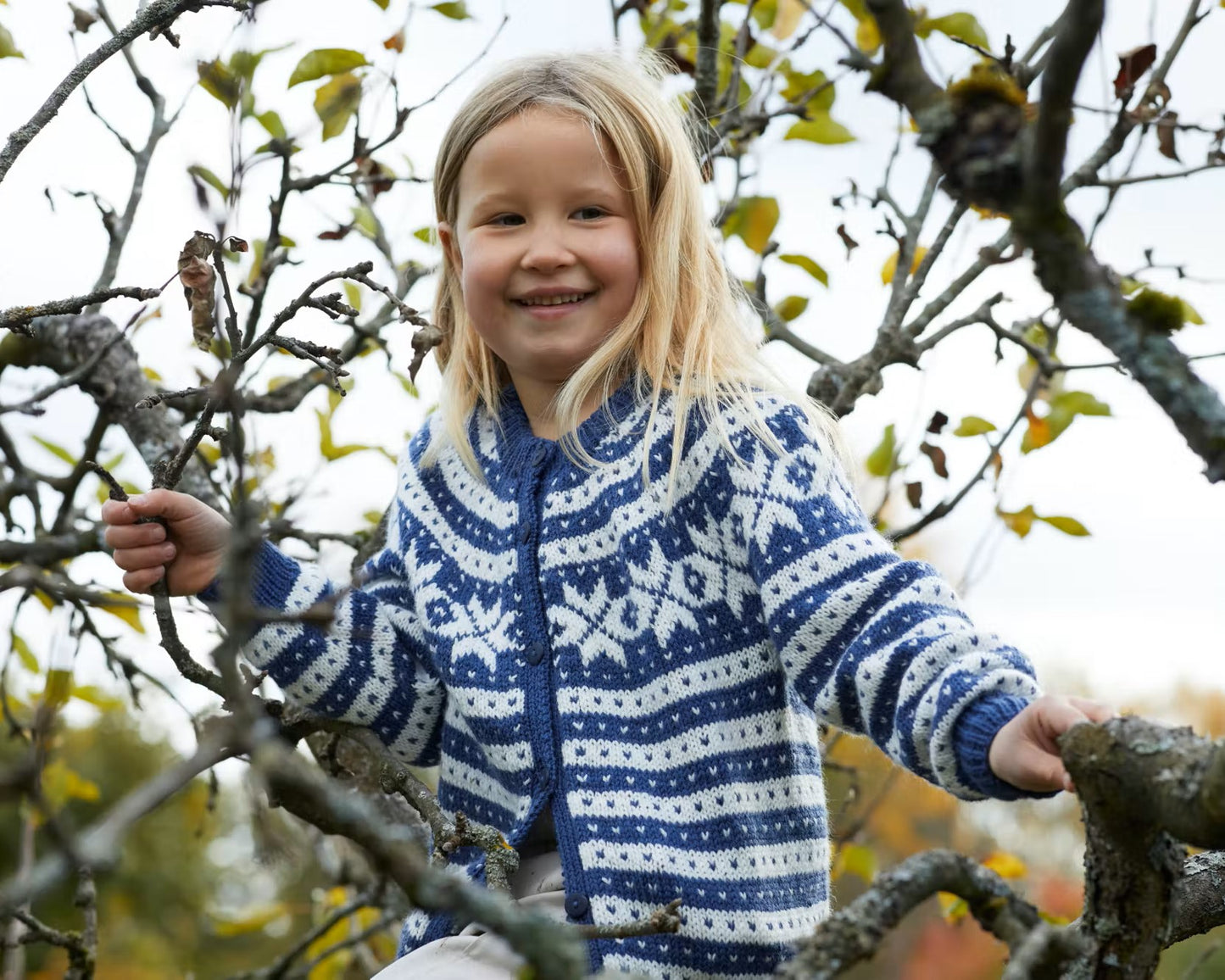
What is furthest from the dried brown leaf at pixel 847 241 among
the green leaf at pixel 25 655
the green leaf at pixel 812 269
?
the green leaf at pixel 25 655

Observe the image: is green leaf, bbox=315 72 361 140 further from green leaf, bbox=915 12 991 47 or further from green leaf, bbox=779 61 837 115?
green leaf, bbox=915 12 991 47

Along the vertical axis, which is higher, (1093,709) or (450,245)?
(450,245)

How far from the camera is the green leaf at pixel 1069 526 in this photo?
1823mm

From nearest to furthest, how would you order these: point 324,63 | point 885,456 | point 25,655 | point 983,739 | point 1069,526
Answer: point 983,739 < point 324,63 < point 1069,526 < point 885,456 < point 25,655

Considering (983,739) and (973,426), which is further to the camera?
(973,426)

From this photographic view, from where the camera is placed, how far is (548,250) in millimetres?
1607

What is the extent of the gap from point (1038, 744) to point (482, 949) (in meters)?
0.73

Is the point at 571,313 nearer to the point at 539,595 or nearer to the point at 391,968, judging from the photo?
the point at 539,595

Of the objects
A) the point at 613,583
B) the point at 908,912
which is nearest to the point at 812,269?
the point at 613,583

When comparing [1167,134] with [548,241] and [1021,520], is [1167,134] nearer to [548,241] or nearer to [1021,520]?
[1021,520]

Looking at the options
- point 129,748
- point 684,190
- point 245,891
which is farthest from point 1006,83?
point 245,891

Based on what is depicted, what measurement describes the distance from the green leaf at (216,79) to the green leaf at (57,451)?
69 cm

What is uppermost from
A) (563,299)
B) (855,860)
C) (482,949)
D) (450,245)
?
(450,245)

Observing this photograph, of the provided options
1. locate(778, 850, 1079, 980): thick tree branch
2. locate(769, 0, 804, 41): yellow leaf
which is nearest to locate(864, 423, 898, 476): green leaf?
locate(769, 0, 804, 41): yellow leaf
